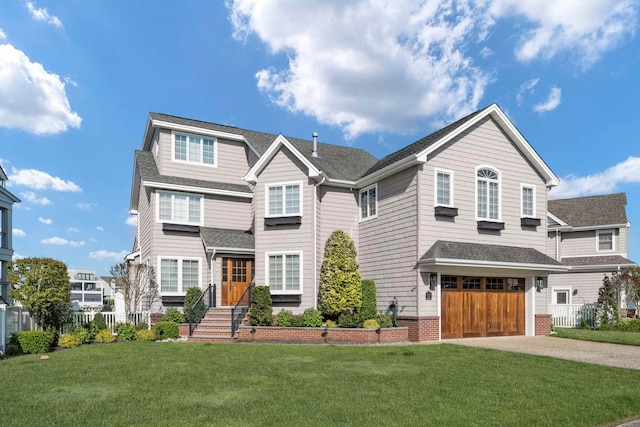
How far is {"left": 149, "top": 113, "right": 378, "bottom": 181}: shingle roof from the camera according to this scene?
20688 mm

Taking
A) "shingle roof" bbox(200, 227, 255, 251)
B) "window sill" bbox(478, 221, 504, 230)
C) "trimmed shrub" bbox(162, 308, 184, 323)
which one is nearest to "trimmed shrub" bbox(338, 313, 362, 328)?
"window sill" bbox(478, 221, 504, 230)

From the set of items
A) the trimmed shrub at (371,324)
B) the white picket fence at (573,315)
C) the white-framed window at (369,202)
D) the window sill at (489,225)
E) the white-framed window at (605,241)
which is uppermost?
the white-framed window at (369,202)

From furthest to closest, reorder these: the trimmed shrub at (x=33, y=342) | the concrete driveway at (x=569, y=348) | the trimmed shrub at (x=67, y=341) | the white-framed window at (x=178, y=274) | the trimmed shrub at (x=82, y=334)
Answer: the white-framed window at (x=178, y=274) → the trimmed shrub at (x=82, y=334) → the trimmed shrub at (x=67, y=341) → the trimmed shrub at (x=33, y=342) → the concrete driveway at (x=569, y=348)

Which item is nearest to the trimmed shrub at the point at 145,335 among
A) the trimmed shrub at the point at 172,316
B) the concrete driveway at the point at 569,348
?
the trimmed shrub at the point at 172,316

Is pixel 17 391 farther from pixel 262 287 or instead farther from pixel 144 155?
pixel 144 155

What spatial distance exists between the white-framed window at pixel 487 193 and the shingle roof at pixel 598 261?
→ 13.2 metres

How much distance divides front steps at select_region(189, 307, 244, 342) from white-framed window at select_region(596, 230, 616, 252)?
23348mm

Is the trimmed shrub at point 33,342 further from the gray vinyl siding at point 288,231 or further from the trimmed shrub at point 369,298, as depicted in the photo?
the trimmed shrub at point 369,298

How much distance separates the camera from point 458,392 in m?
8.14

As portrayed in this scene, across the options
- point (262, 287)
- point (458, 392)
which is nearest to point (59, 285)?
point (262, 287)

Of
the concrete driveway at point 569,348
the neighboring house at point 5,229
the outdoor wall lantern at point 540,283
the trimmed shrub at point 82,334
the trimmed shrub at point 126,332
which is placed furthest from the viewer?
the neighboring house at point 5,229

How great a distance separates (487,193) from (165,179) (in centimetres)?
1381

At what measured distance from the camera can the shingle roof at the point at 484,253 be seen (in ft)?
52.7

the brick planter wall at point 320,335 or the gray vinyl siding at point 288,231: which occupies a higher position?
the gray vinyl siding at point 288,231
